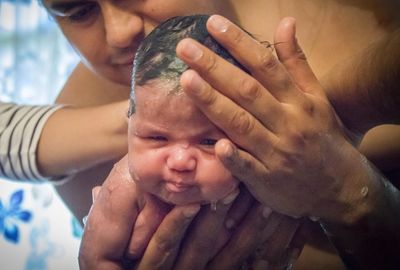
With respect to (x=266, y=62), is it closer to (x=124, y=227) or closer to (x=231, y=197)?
A: (x=231, y=197)

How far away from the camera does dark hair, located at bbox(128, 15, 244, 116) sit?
587mm

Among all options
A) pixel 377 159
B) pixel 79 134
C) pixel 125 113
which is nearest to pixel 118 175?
pixel 125 113

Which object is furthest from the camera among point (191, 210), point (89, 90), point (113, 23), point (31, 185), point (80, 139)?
point (31, 185)

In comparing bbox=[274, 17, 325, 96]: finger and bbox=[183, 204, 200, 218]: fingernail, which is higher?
bbox=[274, 17, 325, 96]: finger

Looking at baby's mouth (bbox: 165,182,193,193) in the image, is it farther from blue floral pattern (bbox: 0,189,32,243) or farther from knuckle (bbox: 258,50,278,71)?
blue floral pattern (bbox: 0,189,32,243)

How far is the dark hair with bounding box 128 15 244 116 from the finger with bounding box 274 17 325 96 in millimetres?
66

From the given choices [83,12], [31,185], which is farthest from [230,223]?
[31,185]

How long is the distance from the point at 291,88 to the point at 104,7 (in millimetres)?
416

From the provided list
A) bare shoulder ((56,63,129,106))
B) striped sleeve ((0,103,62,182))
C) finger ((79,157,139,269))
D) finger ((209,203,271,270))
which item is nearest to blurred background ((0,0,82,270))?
bare shoulder ((56,63,129,106))

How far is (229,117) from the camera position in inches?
21.4

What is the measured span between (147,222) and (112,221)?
62mm

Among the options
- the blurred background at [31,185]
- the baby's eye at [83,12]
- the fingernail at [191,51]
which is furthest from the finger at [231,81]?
the blurred background at [31,185]

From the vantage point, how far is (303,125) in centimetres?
57

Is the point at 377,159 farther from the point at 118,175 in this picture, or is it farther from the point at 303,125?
the point at 118,175
